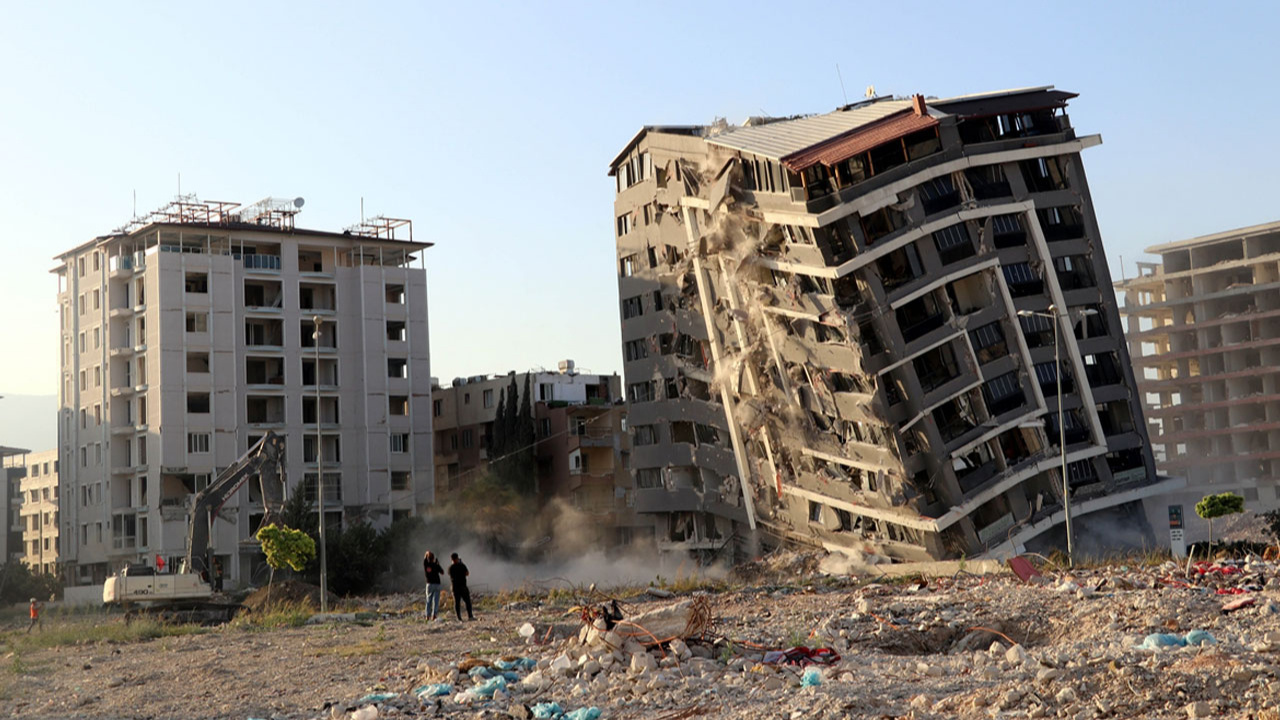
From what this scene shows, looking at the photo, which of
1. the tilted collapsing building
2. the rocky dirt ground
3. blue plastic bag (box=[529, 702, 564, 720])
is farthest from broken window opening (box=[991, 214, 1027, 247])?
blue plastic bag (box=[529, 702, 564, 720])

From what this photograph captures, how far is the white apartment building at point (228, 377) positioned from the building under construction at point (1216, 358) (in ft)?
172

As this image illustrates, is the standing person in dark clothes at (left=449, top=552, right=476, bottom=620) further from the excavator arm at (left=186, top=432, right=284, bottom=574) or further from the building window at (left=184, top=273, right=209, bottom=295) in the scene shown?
the building window at (left=184, top=273, right=209, bottom=295)

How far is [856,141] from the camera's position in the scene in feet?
161

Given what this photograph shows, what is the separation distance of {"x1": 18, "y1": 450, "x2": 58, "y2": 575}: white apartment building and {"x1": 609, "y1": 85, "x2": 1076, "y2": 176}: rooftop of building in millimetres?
59580

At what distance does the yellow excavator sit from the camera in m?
43.5

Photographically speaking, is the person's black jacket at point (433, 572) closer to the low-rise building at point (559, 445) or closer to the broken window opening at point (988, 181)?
the broken window opening at point (988, 181)

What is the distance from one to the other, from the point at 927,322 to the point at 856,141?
7.06 metres

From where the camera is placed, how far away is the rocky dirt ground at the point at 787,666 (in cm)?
1398

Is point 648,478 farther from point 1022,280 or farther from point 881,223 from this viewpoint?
point 1022,280

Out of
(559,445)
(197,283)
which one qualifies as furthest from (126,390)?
(559,445)

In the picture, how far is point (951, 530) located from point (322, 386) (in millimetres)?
41843

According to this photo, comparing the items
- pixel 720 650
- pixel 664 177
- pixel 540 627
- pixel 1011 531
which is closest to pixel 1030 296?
pixel 1011 531

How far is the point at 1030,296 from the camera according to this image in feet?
168

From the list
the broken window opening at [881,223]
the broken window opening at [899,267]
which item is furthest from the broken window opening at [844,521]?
the broken window opening at [881,223]
